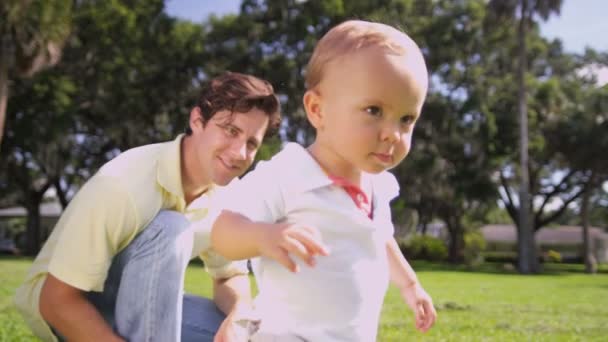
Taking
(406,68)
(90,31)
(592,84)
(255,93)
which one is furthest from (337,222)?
(592,84)

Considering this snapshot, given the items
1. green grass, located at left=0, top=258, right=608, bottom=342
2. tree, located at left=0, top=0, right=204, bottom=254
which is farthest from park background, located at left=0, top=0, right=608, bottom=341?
green grass, located at left=0, top=258, right=608, bottom=342

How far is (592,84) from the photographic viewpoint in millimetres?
34469

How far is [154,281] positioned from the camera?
2.39 metres

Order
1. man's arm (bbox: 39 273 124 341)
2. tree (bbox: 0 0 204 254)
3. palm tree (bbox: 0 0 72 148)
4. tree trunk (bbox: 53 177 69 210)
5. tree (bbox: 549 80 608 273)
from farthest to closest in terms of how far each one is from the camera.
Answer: tree trunk (bbox: 53 177 69 210)
tree (bbox: 549 80 608 273)
tree (bbox: 0 0 204 254)
palm tree (bbox: 0 0 72 148)
man's arm (bbox: 39 273 124 341)

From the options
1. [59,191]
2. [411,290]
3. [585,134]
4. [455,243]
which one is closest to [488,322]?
[411,290]

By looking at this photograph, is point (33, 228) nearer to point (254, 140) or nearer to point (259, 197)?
point (254, 140)

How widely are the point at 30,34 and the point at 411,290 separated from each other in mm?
16980

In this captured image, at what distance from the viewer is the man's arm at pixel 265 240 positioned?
5.19ft

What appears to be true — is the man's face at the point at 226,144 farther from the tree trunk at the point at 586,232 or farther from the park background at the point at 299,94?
the tree trunk at the point at 586,232

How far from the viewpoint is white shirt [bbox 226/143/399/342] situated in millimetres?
2002

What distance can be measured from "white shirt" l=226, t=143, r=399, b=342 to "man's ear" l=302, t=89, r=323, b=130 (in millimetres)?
136

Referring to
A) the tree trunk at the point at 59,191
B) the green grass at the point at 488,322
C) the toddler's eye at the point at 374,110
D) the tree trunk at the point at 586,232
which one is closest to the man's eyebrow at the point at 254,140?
the toddler's eye at the point at 374,110

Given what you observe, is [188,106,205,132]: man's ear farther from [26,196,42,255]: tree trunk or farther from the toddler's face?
[26,196,42,255]: tree trunk

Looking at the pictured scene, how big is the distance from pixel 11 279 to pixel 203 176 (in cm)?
1115
